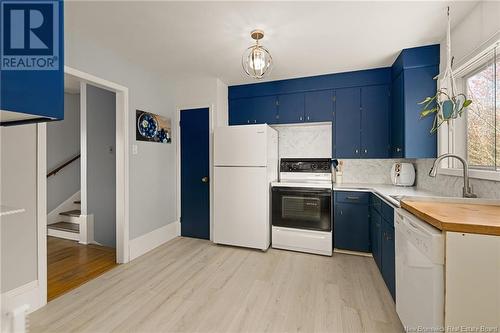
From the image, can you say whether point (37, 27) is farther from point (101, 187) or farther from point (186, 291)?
point (101, 187)

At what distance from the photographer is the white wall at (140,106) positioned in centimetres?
221

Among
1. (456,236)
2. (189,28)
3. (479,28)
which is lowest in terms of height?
(456,236)

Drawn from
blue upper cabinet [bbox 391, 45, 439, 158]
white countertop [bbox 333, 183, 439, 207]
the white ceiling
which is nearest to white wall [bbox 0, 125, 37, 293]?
the white ceiling

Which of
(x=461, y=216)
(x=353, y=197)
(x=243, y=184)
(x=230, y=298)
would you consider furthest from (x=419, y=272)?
(x=243, y=184)

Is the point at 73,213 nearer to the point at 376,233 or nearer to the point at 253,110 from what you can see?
the point at 253,110

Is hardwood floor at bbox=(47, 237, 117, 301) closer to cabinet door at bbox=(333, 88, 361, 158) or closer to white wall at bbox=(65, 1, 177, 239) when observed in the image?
white wall at bbox=(65, 1, 177, 239)

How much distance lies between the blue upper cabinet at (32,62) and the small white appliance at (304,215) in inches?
104

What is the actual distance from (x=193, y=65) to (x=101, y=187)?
88.3 inches

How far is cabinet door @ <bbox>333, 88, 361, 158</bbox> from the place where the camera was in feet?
10.5

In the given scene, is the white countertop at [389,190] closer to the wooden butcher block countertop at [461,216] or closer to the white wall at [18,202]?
the wooden butcher block countertop at [461,216]

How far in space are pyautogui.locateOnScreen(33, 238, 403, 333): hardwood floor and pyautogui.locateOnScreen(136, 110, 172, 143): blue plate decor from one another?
161 cm

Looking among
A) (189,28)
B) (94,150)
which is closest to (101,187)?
(94,150)

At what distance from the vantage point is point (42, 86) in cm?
80

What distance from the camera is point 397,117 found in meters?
2.81
